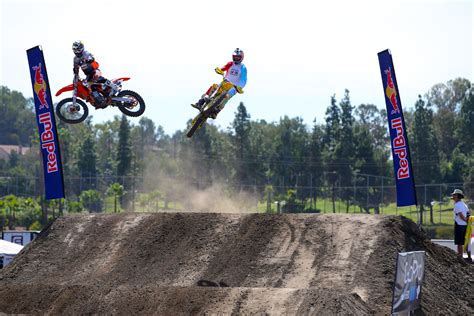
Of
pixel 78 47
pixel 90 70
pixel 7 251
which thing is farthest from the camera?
pixel 7 251

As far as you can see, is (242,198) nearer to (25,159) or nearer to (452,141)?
(452,141)

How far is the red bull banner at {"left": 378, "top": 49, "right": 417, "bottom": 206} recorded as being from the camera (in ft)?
73.3

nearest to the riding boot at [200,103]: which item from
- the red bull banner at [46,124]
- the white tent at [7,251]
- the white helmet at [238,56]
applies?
the white helmet at [238,56]

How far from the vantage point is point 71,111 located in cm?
2142

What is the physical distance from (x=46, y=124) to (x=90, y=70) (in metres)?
3.57

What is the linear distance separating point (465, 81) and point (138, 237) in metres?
82.7

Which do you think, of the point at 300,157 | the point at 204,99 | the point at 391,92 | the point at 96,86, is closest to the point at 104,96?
the point at 96,86

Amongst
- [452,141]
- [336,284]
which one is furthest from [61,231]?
[452,141]

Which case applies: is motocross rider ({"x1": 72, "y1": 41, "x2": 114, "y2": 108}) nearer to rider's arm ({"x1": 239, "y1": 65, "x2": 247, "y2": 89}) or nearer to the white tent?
rider's arm ({"x1": 239, "y1": 65, "x2": 247, "y2": 89})

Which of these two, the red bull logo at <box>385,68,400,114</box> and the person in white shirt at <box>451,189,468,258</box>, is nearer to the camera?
the person in white shirt at <box>451,189,468,258</box>

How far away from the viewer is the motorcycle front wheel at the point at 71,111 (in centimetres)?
2128

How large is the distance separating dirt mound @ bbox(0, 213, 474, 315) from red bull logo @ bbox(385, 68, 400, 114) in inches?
166

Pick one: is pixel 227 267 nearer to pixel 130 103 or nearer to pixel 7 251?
pixel 130 103

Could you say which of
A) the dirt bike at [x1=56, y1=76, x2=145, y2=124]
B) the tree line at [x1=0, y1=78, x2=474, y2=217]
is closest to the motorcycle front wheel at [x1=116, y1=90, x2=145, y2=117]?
the dirt bike at [x1=56, y1=76, x2=145, y2=124]
